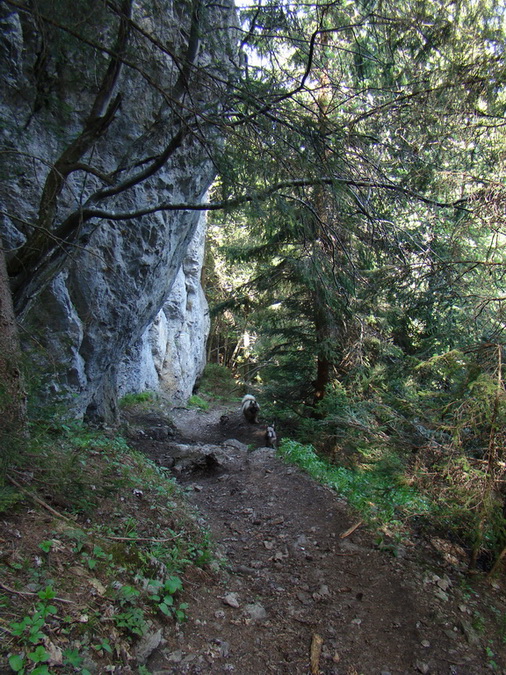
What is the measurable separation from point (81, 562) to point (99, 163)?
21.3 feet

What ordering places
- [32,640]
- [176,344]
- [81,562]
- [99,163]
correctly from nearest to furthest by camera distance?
[32,640] < [81,562] < [99,163] < [176,344]

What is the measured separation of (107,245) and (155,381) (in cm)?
756

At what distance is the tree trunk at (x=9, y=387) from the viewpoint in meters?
3.00

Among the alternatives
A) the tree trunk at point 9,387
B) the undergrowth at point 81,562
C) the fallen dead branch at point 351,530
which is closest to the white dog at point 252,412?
the fallen dead branch at point 351,530

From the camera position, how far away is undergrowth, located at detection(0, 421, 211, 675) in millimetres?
2094

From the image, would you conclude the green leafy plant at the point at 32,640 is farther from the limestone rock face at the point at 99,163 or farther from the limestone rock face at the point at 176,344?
the limestone rock face at the point at 176,344

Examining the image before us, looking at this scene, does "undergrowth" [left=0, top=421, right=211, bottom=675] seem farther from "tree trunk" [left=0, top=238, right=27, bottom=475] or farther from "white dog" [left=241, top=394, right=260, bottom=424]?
"white dog" [left=241, top=394, right=260, bottom=424]

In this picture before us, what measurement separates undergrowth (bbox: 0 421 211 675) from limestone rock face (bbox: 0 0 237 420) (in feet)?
4.20

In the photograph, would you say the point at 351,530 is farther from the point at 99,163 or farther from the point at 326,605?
the point at 99,163

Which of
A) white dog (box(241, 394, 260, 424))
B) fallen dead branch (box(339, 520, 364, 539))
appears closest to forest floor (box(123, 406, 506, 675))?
fallen dead branch (box(339, 520, 364, 539))

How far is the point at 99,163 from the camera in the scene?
23.1 feet

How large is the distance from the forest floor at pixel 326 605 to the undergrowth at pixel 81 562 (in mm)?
293

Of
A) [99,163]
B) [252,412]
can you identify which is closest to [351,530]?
[99,163]

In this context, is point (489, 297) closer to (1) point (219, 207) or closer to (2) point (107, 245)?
(1) point (219, 207)
